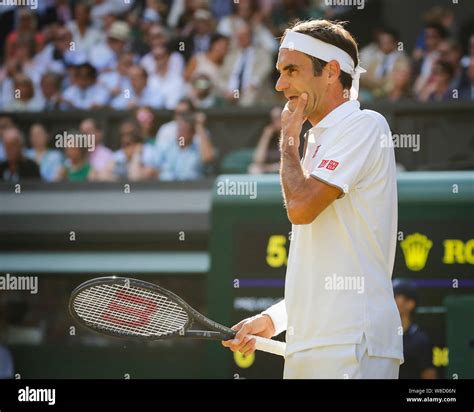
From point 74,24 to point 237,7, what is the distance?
1346 millimetres

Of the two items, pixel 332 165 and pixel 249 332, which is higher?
pixel 332 165

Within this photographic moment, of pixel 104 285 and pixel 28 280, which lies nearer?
pixel 104 285

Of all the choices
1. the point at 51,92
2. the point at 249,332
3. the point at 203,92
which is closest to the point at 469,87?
the point at 203,92

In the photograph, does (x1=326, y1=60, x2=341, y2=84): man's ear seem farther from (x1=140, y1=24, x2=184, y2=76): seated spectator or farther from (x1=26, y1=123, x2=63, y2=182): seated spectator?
(x1=140, y1=24, x2=184, y2=76): seated spectator

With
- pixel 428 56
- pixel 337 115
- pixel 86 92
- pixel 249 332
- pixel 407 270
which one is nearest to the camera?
A: pixel 337 115

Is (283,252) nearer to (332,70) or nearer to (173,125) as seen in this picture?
(173,125)

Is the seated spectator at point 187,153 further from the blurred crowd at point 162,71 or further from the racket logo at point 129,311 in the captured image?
the racket logo at point 129,311

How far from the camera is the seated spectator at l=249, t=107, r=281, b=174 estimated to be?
700cm

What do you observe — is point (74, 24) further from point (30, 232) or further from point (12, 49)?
point (30, 232)

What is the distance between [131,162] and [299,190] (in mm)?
4569

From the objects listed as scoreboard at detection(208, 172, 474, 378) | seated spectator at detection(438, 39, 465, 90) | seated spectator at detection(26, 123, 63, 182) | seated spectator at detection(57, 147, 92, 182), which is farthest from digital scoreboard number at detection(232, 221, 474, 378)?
seated spectator at detection(26, 123, 63, 182)

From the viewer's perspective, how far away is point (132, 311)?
3.53 m
